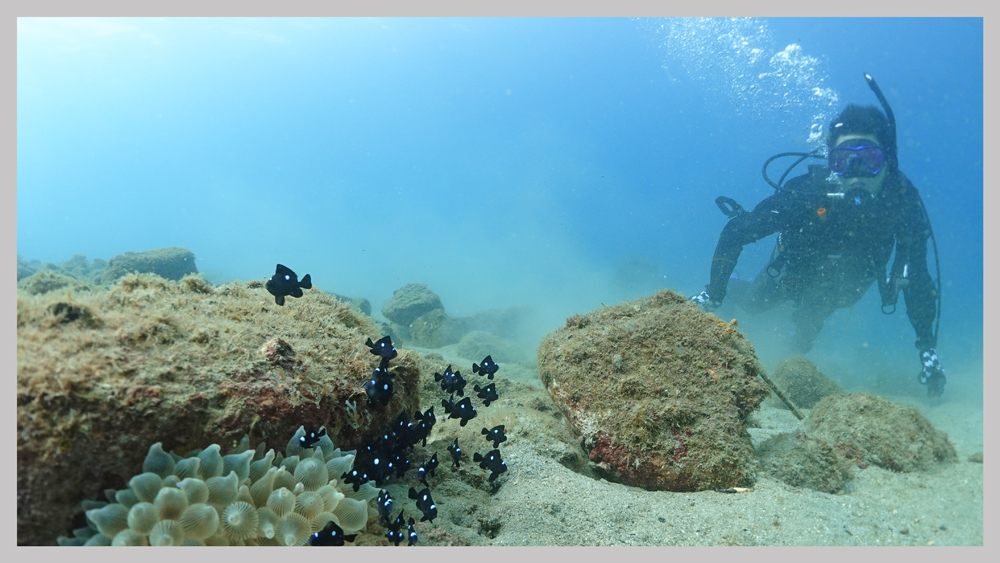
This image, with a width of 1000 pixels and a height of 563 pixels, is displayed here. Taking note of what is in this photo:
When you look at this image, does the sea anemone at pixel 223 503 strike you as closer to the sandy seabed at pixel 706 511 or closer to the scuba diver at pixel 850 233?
the sandy seabed at pixel 706 511

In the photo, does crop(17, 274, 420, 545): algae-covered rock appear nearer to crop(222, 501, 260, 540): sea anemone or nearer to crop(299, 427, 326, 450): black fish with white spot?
crop(299, 427, 326, 450): black fish with white spot

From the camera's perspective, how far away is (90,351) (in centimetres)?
217

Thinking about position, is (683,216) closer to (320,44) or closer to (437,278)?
(437,278)

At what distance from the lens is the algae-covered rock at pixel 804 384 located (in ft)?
29.4

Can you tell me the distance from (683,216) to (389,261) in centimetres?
7043

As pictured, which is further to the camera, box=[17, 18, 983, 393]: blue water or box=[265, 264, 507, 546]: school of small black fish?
box=[17, 18, 983, 393]: blue water

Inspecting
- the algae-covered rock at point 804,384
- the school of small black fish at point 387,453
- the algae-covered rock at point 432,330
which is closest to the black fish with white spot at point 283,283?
the school of small black fish at point 387,453

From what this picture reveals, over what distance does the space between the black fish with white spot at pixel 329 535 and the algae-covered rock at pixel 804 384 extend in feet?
31.8

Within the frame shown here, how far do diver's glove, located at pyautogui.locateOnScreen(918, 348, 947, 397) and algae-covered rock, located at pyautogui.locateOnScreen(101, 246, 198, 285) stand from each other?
20.6m

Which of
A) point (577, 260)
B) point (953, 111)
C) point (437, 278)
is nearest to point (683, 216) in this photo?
point (577, 260)

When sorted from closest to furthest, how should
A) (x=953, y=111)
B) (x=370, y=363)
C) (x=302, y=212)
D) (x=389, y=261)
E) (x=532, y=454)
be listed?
(x=370, y=363)
(x=532, y=454)
(x=953, y=111)
(x=389, y=261)
(x=302, y=212)

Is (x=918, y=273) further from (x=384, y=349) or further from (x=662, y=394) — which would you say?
(x=384, y=349)

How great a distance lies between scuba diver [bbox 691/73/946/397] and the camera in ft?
33.5

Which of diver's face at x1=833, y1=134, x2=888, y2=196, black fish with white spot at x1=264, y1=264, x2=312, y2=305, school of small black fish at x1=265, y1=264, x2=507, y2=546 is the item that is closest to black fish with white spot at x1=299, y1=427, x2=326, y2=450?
school of small black fish at x1=265, y1=264, x2=507, y2=546
